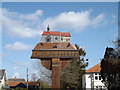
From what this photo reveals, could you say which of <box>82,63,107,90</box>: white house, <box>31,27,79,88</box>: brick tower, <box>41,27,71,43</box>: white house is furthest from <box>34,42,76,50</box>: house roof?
<box>41,27,71,43</box>: white house

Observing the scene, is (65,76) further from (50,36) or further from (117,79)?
(50,36)

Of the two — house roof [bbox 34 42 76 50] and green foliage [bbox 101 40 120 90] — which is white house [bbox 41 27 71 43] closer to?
green foliage [bbox 101 40 120 90]

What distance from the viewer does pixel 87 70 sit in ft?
169

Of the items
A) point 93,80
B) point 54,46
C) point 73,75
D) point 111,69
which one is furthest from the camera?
point 73,75

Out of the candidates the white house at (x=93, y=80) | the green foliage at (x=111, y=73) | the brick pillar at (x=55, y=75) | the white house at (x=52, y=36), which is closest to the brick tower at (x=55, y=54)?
the brick pillar at (x=55, y=75)

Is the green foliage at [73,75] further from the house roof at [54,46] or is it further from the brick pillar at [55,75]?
the brick pillar at [55,75]

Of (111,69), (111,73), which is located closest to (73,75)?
(111,73)

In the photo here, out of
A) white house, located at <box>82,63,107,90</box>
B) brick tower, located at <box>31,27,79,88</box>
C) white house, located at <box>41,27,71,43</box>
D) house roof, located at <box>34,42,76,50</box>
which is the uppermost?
white house, located at <box>41,27,71,43</box>

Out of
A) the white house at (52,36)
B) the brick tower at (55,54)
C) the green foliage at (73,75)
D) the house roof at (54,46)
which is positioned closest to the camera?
the brick tower at (55,54)

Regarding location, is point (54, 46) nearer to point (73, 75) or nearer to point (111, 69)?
point (111, 69)

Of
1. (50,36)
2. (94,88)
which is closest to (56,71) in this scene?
(94,88)

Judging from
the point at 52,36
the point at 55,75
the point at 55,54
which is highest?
the point at 52,36

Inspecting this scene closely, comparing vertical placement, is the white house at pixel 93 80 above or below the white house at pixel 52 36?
below

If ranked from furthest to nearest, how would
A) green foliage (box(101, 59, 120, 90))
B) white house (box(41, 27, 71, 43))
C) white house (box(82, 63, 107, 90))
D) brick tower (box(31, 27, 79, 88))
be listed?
white house (box(41, 27, 71, 43)), white house (box(82, 63, 107, 90)), green foliage (box(101, 59, 120, 90)), brick tower (box(31, 27, 79, 88))
